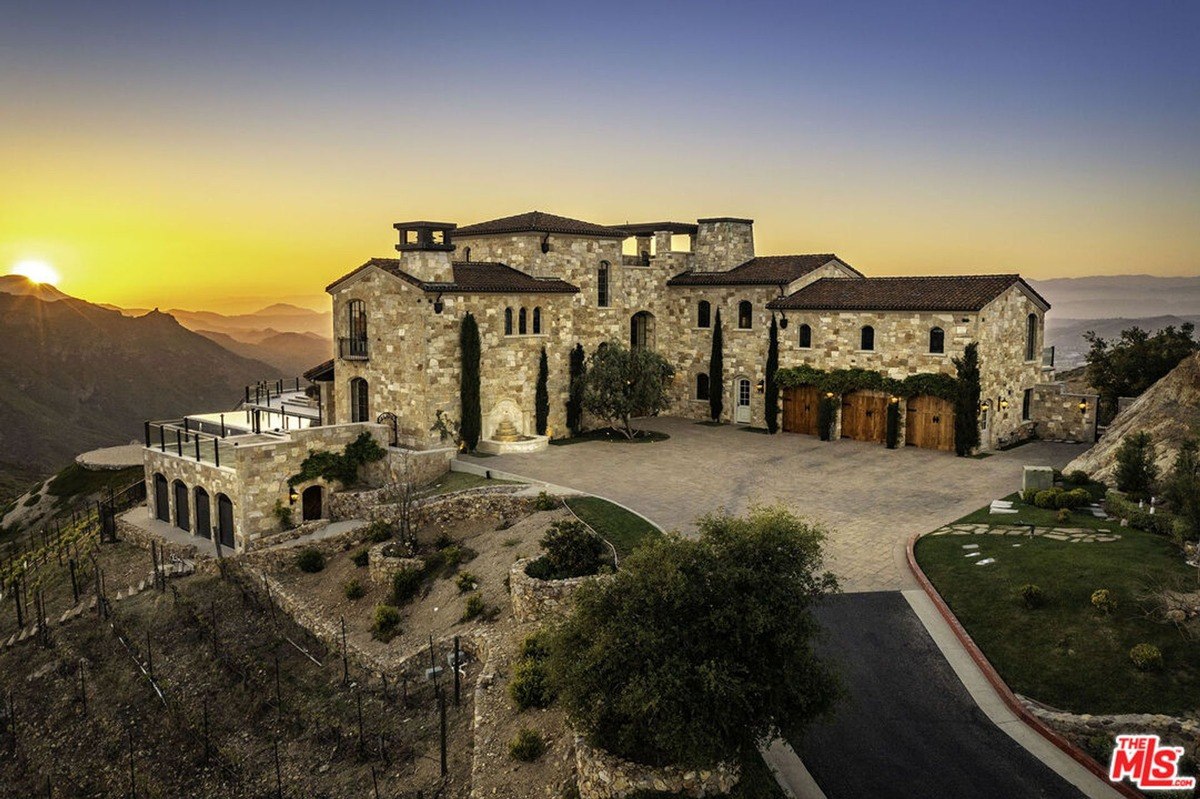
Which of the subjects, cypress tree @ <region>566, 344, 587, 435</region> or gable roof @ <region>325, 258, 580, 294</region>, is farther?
cypress tree @ <region>566, 344, 587, 435</region>

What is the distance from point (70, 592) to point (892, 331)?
3848cm

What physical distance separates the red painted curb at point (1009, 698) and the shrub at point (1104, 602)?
2.97m

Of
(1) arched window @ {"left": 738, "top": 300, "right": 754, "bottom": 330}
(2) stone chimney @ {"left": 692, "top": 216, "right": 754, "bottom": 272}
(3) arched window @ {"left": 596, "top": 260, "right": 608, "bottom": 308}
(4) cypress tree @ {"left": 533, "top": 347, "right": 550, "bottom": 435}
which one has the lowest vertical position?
(4) cypress tree @ {"left": 533, "top": 347, "right": 550, "bottom": 435}

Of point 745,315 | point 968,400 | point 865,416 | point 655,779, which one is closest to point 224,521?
point 655,779

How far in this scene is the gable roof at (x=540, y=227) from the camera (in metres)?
44.4

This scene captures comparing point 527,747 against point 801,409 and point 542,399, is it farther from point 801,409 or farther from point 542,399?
point 801,409

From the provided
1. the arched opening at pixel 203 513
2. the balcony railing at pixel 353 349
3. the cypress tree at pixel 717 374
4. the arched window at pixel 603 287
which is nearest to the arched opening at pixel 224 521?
the arched opening at pixel 203 513

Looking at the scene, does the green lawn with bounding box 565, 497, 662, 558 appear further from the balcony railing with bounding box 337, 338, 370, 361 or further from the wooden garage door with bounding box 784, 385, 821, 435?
the wooden garage door with bounding box 784, 385, 821, 435

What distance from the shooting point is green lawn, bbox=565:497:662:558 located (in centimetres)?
2702

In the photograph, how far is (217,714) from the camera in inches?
1025

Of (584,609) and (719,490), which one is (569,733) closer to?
(584,609)

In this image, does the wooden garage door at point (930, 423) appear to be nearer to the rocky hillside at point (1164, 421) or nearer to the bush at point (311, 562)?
the rocky hillside at point (1164, 421)

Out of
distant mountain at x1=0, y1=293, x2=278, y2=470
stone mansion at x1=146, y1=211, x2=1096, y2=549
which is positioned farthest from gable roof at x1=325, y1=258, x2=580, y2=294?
distant mountain at x1=0, y1=293, x2=278, y2=470

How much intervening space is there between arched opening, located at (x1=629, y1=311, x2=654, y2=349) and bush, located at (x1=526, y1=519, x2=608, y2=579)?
25.4 metres
